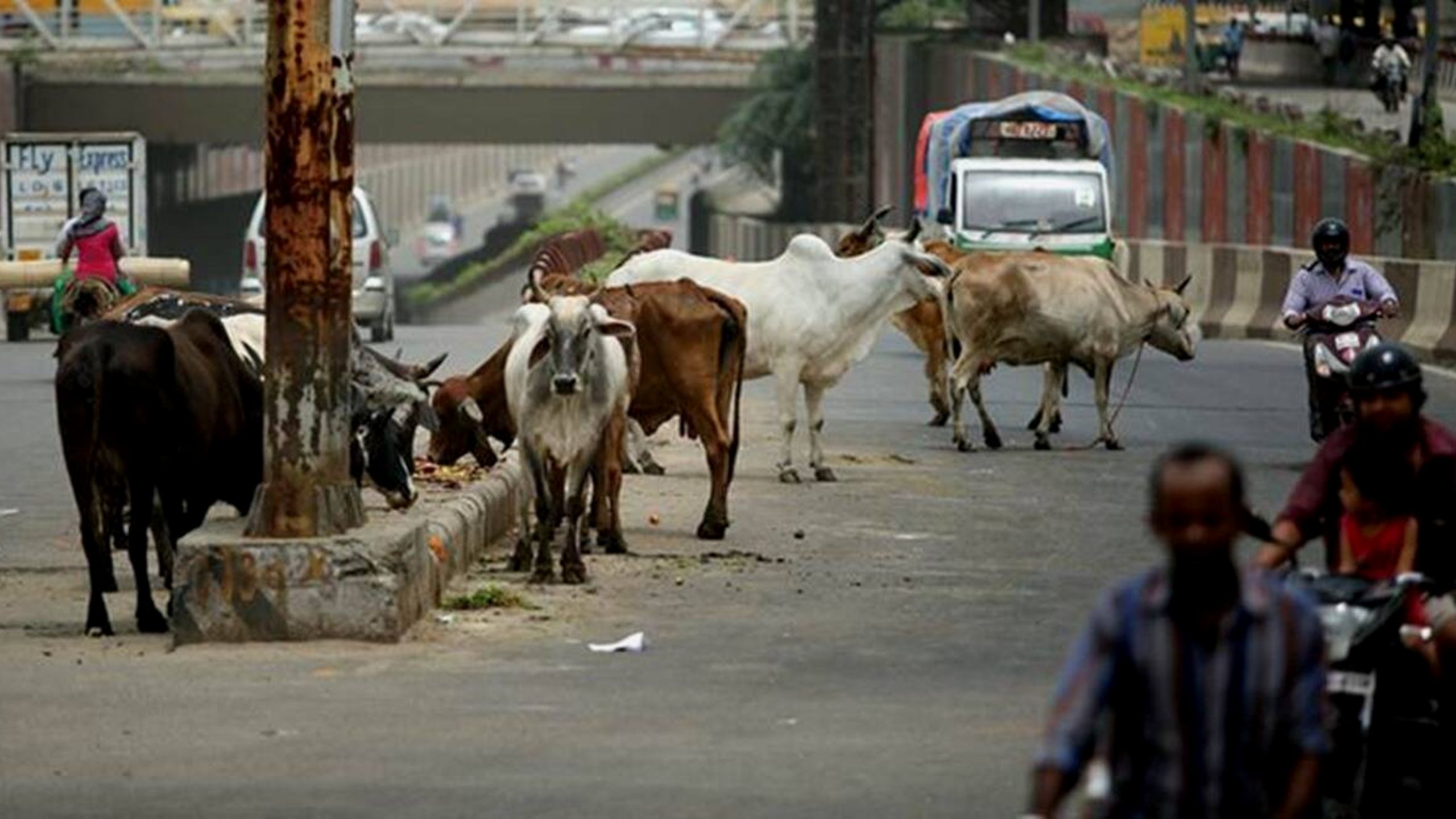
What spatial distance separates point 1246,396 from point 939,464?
7.20m

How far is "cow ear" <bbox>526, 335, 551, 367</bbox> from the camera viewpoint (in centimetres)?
1652

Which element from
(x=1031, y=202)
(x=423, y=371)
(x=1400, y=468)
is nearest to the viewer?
(x=1400, y=468)

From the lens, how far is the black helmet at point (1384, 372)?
941 cm

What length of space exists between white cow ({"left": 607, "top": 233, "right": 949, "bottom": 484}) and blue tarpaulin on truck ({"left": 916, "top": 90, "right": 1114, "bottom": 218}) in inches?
1016

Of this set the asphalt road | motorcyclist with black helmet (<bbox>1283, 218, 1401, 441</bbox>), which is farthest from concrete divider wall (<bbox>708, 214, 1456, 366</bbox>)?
the asphalt road

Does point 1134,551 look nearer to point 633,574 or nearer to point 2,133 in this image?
point 633,574

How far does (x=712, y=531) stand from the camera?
18.3m

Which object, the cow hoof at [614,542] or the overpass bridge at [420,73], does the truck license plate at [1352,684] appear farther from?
the overpass bridge at [420,73]

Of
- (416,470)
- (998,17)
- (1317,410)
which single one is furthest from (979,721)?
(998,17)

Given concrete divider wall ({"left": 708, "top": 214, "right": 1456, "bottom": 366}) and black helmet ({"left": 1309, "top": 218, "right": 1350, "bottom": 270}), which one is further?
concrete divider wall ({"left": 708, "top": 214, "right": 1456, "bottom": 366})

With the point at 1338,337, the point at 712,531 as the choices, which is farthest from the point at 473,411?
the point at 1338,337

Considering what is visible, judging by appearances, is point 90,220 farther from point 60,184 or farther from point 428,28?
point 428,28

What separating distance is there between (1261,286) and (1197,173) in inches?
529

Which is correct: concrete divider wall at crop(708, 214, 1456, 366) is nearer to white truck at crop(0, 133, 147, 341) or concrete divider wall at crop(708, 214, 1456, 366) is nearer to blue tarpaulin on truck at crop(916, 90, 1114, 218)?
blue tarpaulin on truck at crop(916, 90, 1114, 218)
